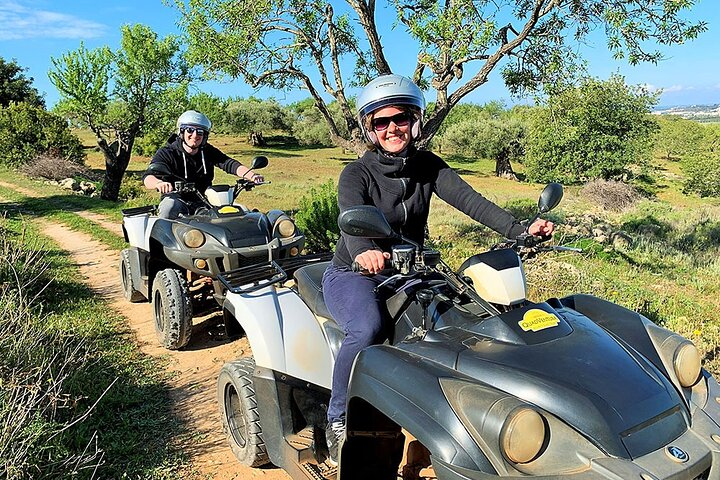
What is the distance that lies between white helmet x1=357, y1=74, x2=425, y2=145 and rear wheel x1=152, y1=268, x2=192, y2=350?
3.07 metres

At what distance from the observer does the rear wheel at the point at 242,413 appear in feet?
10.9

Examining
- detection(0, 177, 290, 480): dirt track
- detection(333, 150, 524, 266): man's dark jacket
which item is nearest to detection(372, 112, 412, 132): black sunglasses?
detection(333, 150, 524, 266): man's dark jacket

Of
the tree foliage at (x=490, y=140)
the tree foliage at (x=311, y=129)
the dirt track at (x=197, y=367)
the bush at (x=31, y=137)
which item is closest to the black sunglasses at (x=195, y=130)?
the dirt track at (x=197, y=367)

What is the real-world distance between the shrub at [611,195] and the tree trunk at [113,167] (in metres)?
17.4

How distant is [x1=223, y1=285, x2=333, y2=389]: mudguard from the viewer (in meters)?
3.06

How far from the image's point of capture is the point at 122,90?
18.1 m

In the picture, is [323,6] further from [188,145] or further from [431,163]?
[431,163]

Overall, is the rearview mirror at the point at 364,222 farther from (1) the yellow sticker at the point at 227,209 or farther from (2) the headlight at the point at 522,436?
(1) the yellow sticker at the point at 227,209

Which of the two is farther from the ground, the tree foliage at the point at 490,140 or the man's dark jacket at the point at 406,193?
the tree foliage at the point at 490,140

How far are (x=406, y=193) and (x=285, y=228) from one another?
271 cm

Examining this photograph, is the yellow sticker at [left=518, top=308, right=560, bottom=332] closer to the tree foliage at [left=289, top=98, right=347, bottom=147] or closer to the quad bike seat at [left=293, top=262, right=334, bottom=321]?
the quad bike seat at [left=293, top=262, right=334, bottom=321]

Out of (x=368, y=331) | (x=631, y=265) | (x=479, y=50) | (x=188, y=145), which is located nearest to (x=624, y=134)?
(x=631, y=265)

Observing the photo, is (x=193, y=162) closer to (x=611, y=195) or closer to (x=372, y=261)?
(x=372, y=261)

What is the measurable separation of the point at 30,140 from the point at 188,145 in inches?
930
